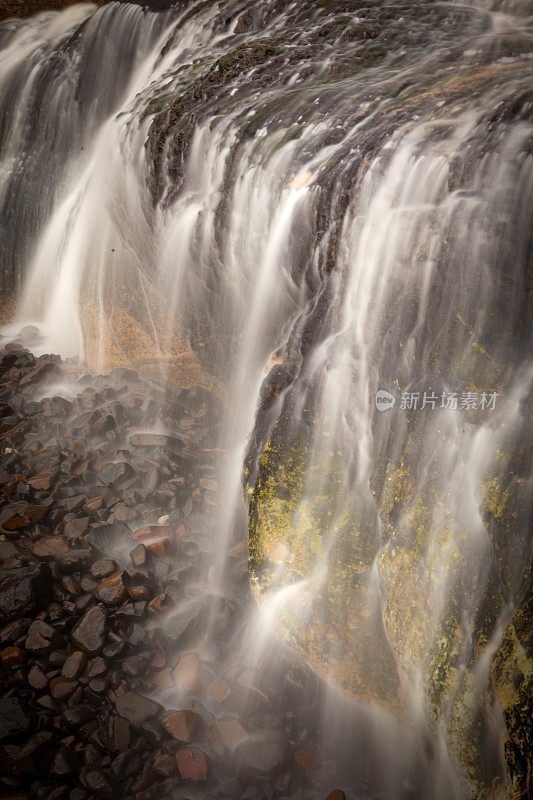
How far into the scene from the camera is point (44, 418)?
4.58 meters

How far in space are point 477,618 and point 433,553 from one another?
292 mm

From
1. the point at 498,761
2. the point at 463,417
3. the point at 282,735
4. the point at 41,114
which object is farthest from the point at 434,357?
the point at 41,114

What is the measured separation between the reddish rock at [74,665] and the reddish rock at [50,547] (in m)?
0.73

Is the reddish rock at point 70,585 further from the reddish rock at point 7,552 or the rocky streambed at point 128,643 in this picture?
the reddish rock at point 7,552

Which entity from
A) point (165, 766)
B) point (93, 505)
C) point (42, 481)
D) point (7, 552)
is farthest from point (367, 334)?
point (42, 481)

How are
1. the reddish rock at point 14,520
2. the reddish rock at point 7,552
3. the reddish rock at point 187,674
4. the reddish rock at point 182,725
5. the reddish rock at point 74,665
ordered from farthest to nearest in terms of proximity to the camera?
1. the reddish rock at point 14,520
2. the reddish rock at point 7,552
3. the reddish rock at point 187,674
4. the reddish rock at point 74,665
5. the reddish rock at point 182,725

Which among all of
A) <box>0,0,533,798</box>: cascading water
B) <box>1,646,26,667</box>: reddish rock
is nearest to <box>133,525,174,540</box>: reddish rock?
<box>0,0,533,798</box>: cascading water

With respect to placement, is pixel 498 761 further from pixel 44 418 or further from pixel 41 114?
pixel 41 114

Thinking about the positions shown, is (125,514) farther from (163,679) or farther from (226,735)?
(226,735)

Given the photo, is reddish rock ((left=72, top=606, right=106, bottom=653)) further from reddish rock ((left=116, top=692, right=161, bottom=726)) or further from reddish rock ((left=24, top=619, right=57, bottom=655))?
reddish rock ((left=116, top=692, right=161, bottom=726))

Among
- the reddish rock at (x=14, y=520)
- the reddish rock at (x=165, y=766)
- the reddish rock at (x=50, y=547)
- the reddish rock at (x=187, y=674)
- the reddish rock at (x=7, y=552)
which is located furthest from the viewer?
the reddish rock at (x=14, y=520)

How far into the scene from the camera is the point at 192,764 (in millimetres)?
2404

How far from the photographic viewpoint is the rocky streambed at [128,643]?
2.38 m

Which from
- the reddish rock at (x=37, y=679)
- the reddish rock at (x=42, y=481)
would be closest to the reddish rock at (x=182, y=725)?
the reddish rock at (x=37, y=679)
